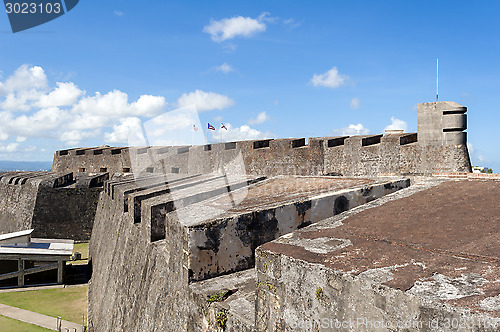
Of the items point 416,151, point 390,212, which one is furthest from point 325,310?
point 416,151

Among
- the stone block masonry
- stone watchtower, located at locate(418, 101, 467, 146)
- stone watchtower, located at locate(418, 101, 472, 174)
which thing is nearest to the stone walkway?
the stone block masonry

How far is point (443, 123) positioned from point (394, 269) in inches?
342

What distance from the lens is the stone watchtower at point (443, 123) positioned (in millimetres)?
9289

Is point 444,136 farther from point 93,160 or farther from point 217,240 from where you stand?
point 93,160

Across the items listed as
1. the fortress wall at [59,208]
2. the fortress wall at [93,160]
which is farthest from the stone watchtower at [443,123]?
the fortress wall at [93,160]

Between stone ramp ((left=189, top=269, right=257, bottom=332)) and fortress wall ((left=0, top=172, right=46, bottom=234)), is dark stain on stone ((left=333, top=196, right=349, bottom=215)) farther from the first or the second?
fortress wall ((left=0, top=172, right=46, bottom=234))

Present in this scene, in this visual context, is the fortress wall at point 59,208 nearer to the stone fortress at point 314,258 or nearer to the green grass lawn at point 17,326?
the green grass lawn at point 17,326

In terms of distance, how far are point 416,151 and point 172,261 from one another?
26.4 ft

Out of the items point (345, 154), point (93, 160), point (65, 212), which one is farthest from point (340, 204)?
point (93, 160)

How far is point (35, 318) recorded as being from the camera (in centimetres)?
934

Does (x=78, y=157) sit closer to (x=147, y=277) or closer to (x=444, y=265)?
(x=147, y=277)

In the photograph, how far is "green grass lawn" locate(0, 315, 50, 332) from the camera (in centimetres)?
866

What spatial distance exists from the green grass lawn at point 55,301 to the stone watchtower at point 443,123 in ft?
31.7

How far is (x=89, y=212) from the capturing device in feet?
62.2
